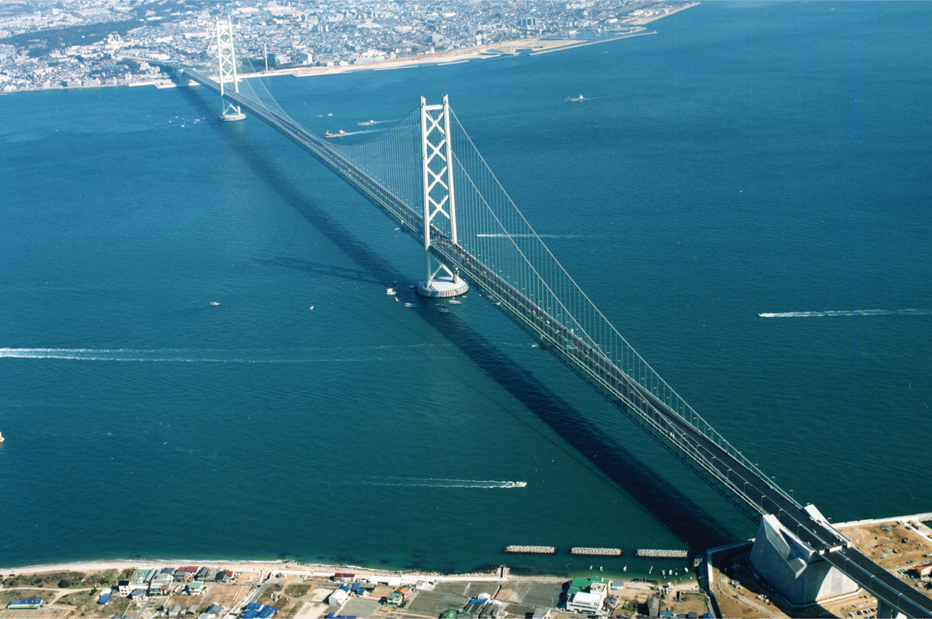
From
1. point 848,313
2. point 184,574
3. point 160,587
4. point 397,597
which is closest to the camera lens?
point 397,597

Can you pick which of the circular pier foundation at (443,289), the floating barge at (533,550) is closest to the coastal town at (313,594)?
the floating barge at (533,550)

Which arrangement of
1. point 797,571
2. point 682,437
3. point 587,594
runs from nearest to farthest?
1. point 797,571
2. point 587,594
3. point 682,437

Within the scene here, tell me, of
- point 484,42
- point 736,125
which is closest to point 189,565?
point 736,125

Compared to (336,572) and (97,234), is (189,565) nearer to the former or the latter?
(336,572)

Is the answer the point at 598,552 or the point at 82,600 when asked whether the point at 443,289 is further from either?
the point at 82,600

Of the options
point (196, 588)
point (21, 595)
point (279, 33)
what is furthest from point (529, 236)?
point (279, 33)

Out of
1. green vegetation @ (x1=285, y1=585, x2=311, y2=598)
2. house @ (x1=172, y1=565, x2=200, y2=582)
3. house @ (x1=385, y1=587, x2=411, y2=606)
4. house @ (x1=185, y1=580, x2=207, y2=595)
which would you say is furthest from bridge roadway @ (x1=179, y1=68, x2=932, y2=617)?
house @ (x1=172, y1=565, x2=200, y2=582)
